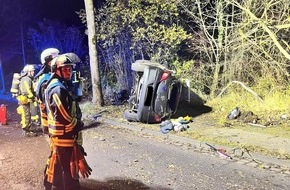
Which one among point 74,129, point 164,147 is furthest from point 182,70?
point 74,129

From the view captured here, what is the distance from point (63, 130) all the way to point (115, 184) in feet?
6.77

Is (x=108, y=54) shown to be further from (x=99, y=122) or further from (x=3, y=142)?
(x=3, y=142)

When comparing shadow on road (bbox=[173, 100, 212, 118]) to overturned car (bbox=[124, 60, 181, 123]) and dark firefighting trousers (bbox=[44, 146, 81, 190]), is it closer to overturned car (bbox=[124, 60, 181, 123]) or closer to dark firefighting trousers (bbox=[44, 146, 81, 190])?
overturned car (bbox=[124, 60, 181, 123])

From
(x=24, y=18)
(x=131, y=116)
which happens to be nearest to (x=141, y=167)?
(x=131, y=116)

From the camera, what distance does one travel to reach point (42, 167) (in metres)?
6.71

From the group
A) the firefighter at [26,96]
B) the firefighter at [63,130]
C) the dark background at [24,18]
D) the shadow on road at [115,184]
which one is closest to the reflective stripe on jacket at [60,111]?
the firefighter at [63,130]

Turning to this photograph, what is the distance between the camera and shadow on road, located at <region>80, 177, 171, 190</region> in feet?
18.5

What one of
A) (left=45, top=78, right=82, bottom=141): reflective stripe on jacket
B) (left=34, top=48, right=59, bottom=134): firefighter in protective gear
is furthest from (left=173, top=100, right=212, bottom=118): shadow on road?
(left=45, top=78, right=82, bottom=141): reflective stripe on jacket

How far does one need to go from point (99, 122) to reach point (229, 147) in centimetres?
458

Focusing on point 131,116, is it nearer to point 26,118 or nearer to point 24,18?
point 26,118

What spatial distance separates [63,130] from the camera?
13.3ft

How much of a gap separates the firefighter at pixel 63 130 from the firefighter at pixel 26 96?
5.30 m

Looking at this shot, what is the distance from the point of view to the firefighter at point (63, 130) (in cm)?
405

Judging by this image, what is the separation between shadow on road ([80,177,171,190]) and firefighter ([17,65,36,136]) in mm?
4043
